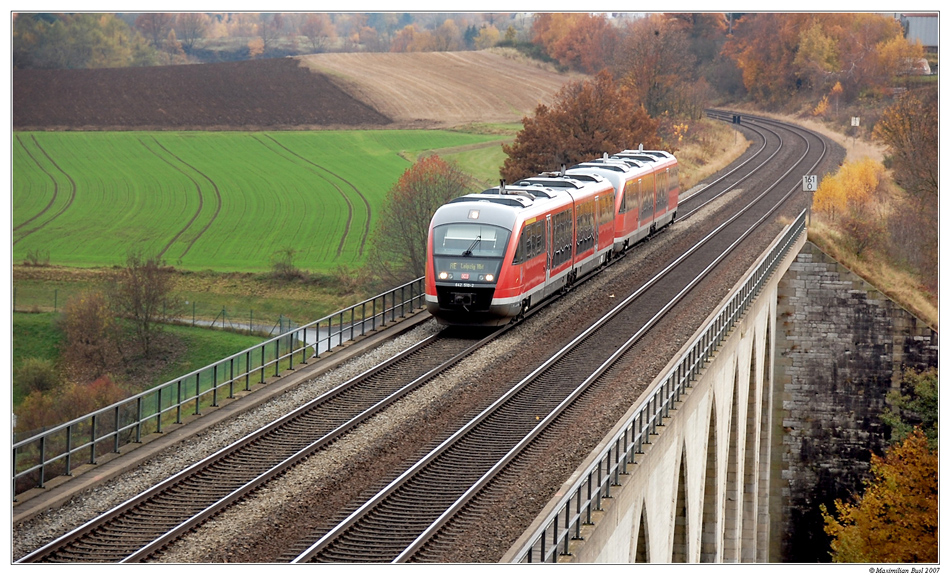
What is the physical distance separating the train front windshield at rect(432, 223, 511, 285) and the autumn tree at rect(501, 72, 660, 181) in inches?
1131

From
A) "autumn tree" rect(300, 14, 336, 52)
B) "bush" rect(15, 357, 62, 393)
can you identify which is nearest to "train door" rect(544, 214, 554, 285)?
"bush" rect(15, 357, 62, 393)

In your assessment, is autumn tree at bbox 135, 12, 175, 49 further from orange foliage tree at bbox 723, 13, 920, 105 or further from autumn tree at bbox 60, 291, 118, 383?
orange foliage tree at bbox 723, 13, 920, 105

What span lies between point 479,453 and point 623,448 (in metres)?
2.98

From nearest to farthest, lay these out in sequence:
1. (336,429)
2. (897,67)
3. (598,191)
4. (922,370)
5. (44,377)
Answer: (336,429) < (598,191) < (922,370) < (44,377) < (897,67)

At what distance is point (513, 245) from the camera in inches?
971

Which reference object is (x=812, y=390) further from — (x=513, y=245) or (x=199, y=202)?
(x=199, y=202)

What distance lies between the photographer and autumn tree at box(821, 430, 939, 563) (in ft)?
126

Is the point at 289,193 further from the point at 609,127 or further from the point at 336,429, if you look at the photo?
the point at 336,429

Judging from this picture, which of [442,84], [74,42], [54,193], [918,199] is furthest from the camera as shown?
[442,84]

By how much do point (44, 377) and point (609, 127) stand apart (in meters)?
29.0

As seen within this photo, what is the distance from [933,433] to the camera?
42.4 metres

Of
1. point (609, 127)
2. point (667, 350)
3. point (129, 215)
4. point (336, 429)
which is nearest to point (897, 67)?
point (609, 127)

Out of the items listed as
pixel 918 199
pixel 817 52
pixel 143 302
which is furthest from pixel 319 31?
pixel 918 199

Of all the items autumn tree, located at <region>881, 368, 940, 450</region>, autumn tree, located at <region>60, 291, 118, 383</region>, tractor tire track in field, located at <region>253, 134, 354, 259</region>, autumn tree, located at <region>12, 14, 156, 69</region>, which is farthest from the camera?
autumn tree, located at <region>12, 14, 156, 69</region>
